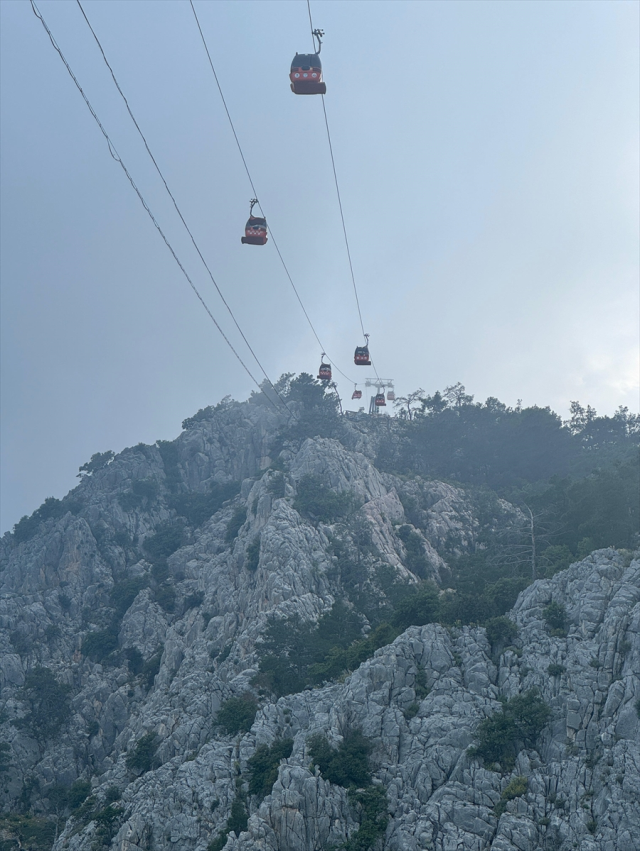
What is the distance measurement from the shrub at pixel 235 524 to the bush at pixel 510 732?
55138mm

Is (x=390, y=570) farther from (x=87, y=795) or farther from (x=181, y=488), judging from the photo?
(x=181, y=488)

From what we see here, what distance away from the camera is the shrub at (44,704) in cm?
7925

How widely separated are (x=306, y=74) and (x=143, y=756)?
5505 cm

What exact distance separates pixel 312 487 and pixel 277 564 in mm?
17864

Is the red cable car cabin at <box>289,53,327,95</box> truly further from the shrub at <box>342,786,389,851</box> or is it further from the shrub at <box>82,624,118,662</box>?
the shrub at <box>82,624,118,662</box>

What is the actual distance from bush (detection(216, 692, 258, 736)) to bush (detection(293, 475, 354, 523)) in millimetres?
31525

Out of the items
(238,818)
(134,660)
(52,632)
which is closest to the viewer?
(238,818)

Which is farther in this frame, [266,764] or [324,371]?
[324,371]

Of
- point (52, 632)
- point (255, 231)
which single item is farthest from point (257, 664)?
point (255, 231)

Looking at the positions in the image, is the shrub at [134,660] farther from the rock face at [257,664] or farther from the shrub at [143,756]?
the shrub at [143,756]

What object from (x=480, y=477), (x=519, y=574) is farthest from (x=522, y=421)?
(x=519, y=574)

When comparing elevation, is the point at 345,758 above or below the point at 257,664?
below

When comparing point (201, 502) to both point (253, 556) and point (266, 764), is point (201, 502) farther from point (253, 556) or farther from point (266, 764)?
point (266, 764)

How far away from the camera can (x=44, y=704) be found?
80875 mm
